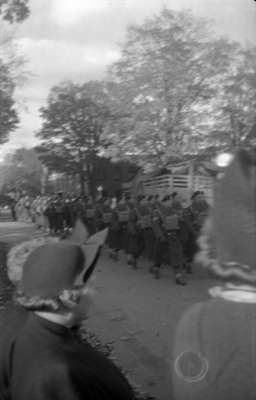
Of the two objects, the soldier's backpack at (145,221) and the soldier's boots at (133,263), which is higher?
the soldier's backpack at (145,221)

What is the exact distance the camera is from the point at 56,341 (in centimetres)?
145

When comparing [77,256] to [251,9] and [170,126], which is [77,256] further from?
[251,9]

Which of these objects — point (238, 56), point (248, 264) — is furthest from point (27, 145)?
point (248, 264)

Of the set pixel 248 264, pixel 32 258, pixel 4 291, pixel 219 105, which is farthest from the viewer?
pixel 4 291

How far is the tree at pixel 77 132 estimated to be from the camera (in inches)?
72.6

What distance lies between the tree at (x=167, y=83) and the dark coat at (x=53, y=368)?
1.97ft

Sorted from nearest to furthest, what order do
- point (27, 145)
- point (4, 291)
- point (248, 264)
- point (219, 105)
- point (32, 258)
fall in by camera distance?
point (248, 264), point (32, 258), point (219, 105), point (27, 145), point (4, 291)

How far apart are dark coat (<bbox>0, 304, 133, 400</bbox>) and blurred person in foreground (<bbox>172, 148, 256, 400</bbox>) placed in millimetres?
293

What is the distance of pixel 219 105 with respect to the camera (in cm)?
167

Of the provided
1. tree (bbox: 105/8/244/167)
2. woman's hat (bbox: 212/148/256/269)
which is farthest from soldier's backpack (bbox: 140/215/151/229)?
woman's hat (bbox: 212/148/256/269)

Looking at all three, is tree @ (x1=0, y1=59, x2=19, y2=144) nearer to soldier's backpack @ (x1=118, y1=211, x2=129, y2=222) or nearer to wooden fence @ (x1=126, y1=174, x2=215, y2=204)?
wooden fence @ (x1=126, y1=174, x2=215, y2=204)

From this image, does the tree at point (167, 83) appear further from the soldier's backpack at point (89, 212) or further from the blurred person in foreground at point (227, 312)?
the blurred person in foreground at point (227, 312)

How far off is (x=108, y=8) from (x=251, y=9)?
1.32ft

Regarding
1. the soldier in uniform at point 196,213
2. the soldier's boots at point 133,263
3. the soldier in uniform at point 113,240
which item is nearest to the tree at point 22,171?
the soldier in uniform at point 196,213
